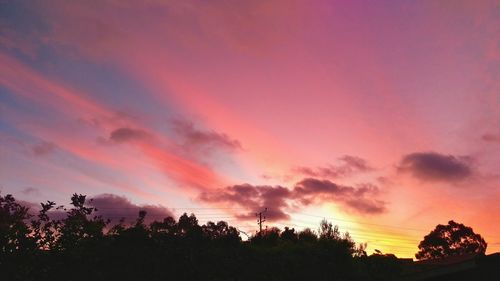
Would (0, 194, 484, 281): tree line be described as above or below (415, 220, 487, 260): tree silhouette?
below

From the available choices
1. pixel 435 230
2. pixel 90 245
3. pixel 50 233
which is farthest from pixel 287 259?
pixel 435 230

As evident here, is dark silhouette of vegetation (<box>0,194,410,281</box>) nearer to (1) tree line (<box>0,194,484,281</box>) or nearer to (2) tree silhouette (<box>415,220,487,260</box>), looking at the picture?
(1) tree line (<box>0,194,484,281</box>)

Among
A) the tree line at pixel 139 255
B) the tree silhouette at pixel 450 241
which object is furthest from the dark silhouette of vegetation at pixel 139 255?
the tree silhouette at pixel 450 241

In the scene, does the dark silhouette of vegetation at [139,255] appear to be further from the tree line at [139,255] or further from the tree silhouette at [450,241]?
the tree silhouette at [450,241]

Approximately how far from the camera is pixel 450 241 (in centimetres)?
8425

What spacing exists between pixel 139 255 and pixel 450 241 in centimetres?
8211

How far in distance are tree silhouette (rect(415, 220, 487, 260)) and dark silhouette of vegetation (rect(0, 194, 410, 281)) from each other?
2620 inches

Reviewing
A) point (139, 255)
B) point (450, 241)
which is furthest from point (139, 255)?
point (450, 241)

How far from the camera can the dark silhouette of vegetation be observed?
1210 cm

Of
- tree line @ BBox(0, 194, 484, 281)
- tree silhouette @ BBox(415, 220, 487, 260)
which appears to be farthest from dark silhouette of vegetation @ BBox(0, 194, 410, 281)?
tree silhouette @ BBox(415, 220, 487, 260)

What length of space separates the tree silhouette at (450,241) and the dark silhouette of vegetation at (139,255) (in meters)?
66.5

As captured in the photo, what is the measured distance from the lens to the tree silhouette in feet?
272

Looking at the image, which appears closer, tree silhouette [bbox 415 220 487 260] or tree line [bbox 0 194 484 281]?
tree line [bbox 0 194 484 281]

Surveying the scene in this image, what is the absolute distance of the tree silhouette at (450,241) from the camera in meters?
82.9
